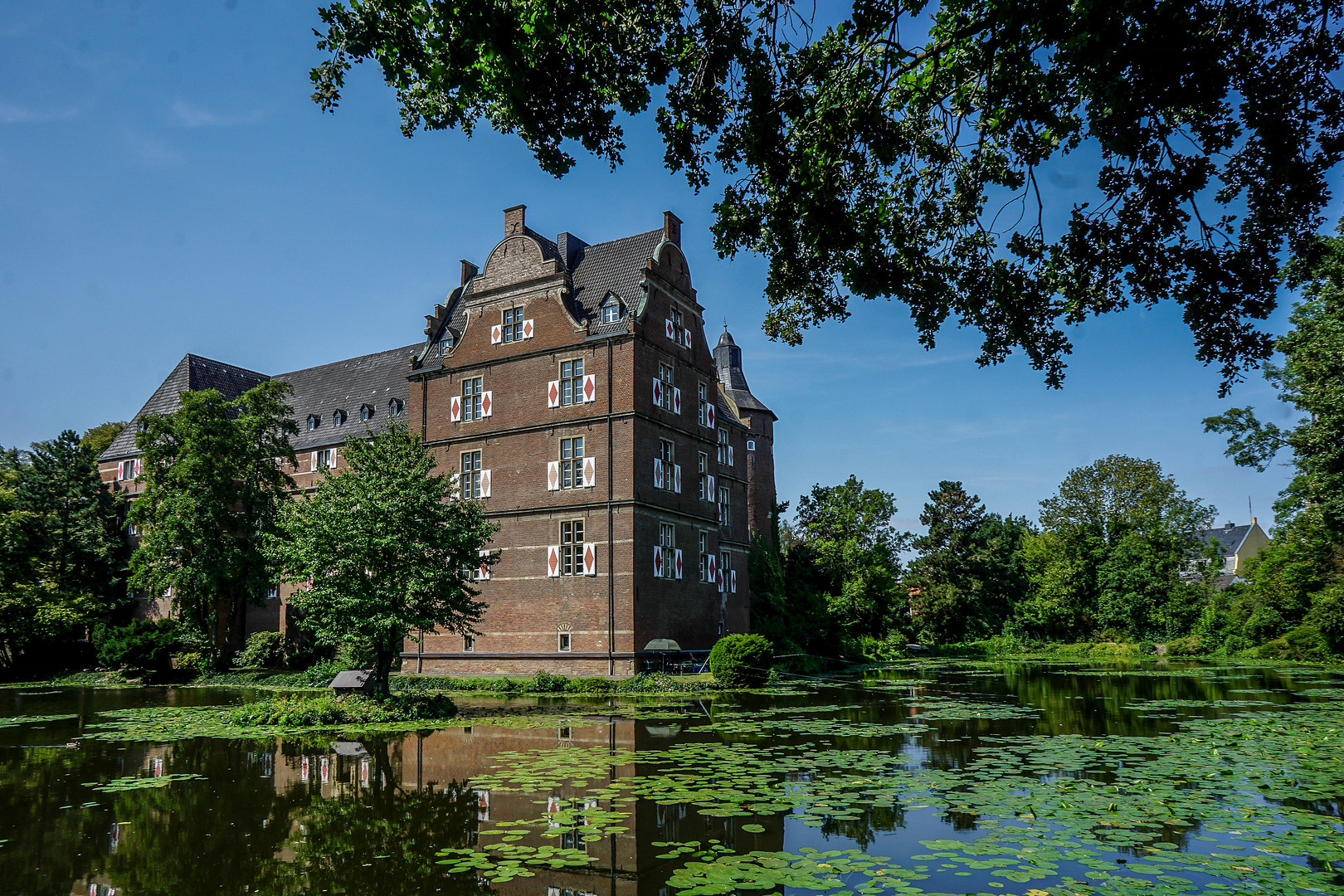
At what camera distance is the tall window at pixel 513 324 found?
3219cm

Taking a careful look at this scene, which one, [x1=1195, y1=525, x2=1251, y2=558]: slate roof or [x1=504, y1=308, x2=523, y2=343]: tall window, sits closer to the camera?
[x1=504, y1=308, x2=523, y2=343]: tall window

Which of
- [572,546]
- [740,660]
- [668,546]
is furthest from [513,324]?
[740,660]

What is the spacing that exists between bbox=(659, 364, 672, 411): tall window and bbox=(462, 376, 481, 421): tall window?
7417 millimetres

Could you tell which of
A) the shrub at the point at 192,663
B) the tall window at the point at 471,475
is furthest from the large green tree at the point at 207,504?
the tall window at the point at 471,475

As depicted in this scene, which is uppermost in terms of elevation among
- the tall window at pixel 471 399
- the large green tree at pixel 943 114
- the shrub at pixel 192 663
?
the tall window at pixel 471 399

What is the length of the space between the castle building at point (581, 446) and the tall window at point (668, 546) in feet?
0.26

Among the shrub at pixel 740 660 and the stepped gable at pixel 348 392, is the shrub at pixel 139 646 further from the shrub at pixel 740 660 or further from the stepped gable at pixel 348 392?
the shrub at pixel 740 660

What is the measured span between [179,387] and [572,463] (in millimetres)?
30521

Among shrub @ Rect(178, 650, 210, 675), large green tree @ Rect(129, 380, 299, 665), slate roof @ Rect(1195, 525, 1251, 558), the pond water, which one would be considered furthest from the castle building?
slate roof @ Rect(1195, 525, 1251, 558)

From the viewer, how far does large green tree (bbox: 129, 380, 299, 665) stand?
33.3 meters

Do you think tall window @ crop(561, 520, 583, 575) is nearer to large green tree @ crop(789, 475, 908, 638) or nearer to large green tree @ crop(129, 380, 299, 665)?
large green tree @ crop(129, 380, 299, 665)

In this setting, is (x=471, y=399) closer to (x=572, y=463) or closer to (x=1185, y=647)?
(x=572, y=463)

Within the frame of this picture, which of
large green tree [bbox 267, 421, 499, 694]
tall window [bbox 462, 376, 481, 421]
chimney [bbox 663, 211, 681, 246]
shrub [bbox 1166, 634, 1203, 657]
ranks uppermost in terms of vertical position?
chimney [bbox 663, 211, 681, 246]

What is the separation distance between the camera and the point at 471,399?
33125mm
